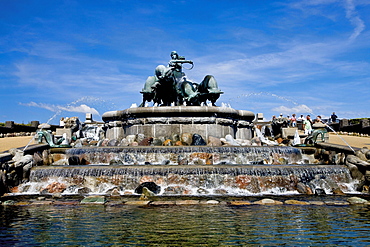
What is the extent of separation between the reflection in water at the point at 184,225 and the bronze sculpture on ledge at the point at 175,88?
14.0 metres

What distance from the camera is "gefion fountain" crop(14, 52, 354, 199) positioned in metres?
12.4

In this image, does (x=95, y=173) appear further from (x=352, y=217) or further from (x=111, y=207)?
(x=352, y=217)

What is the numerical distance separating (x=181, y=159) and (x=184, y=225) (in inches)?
330

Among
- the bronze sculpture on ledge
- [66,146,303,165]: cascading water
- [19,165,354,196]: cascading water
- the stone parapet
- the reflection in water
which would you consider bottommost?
the reflection in water

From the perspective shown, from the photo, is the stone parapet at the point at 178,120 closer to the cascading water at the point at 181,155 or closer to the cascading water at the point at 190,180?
the cascading water at the point at 181,155

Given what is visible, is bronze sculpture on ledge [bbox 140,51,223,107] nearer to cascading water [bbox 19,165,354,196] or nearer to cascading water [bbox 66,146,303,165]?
cascading water [bbox 66,146,303,165]

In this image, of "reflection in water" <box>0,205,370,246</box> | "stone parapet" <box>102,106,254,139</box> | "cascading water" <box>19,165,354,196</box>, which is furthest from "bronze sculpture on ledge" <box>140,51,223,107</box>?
"reflection in water" <box>0,205,370,246</box>

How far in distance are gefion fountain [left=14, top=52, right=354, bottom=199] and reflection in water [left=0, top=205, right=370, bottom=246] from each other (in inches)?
123

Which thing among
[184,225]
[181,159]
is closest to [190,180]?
[181,159]

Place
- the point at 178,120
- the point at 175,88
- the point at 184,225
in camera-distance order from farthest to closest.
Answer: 1. the point at 175,88
2. the point at 178,120
3. the point at 184,225

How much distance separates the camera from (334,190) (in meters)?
12.3

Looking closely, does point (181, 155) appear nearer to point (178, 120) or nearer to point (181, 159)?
point (181, 159)

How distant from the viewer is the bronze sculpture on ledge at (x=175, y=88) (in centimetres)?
2281

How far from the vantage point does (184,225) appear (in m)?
6.97
